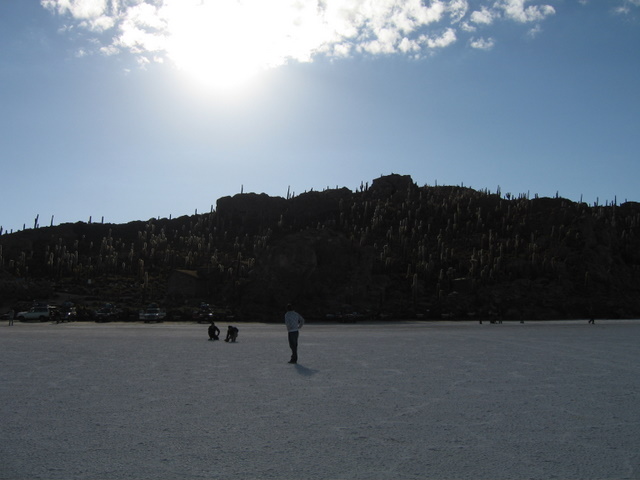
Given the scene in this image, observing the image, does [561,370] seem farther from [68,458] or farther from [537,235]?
[537,235]

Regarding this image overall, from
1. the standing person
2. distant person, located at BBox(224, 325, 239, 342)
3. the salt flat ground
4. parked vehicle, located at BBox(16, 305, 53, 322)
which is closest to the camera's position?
the salt flat ground

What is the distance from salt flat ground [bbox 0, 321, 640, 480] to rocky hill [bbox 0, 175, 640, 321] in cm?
3659

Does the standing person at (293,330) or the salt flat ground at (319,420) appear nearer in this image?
the salt flat ground at (319,420)

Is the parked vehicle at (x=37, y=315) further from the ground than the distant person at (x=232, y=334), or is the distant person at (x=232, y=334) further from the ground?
the distant person at (x=232, y=334)

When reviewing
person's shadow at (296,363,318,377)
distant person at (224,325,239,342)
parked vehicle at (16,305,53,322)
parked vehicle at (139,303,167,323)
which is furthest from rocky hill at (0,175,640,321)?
person's shadow at (296,363,318,377)

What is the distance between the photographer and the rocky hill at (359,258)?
56688 millimetres

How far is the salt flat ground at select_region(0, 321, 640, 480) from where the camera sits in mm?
5152

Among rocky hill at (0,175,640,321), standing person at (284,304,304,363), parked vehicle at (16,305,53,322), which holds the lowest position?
parked vehicle at (16,305,53,322)

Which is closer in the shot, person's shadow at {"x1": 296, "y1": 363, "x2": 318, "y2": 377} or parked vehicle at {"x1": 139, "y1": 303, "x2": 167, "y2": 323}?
person's shadow at {"x1": 296, "y1": 363, "x2": 318, "y2": 377}

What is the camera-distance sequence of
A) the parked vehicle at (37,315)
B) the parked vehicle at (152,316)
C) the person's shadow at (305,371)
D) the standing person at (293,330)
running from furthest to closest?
the parked vehicle at (37,315) → the parked vehicle at (152,316) → the standing person at (293,330) → the person's shadow at (305,371)

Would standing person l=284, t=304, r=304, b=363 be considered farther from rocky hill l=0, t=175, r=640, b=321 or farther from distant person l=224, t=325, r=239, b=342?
rocky hill l=0, t=175, r=640, b=321

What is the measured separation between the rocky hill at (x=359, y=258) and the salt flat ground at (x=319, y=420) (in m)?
36.6

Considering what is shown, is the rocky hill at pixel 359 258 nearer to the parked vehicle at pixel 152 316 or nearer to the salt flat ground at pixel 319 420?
the parked vehicle at pixel 152 316

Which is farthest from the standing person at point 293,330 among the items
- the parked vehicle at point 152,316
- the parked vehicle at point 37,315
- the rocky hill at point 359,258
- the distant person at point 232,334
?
the parked vehicle at point 37,315
